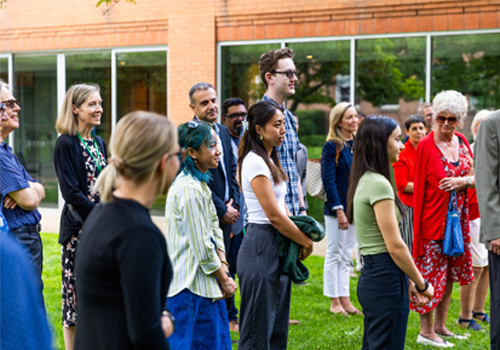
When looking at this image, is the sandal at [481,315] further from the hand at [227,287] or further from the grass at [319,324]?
the hand at [227,287]

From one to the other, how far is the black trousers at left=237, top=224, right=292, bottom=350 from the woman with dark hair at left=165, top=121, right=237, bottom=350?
15.8 inches

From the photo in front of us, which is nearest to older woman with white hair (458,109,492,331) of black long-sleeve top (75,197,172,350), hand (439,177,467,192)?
hand (439,177,467,192)

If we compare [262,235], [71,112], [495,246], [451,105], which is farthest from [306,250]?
[451,105]

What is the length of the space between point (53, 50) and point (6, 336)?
12.5 meters

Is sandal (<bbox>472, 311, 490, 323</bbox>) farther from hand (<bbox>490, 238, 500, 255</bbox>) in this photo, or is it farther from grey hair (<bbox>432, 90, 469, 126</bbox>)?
hand (<bbox>490, 238, 500, 255</bbox>)

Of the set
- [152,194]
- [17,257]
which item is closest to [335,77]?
[152,194]

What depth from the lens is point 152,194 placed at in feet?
6.77

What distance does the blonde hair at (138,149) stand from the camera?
201 centimetres

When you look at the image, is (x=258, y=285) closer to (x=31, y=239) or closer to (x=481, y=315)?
(x=31, y=239)

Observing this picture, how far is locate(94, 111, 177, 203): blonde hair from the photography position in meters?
2.01

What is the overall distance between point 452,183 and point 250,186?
7.71 ft

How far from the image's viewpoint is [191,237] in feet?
10.6


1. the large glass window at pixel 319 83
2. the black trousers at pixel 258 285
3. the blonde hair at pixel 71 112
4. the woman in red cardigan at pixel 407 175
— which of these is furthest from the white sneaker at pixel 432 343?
the large glass window at pixel 319 83

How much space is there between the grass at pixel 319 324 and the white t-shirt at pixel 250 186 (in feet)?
5.93
